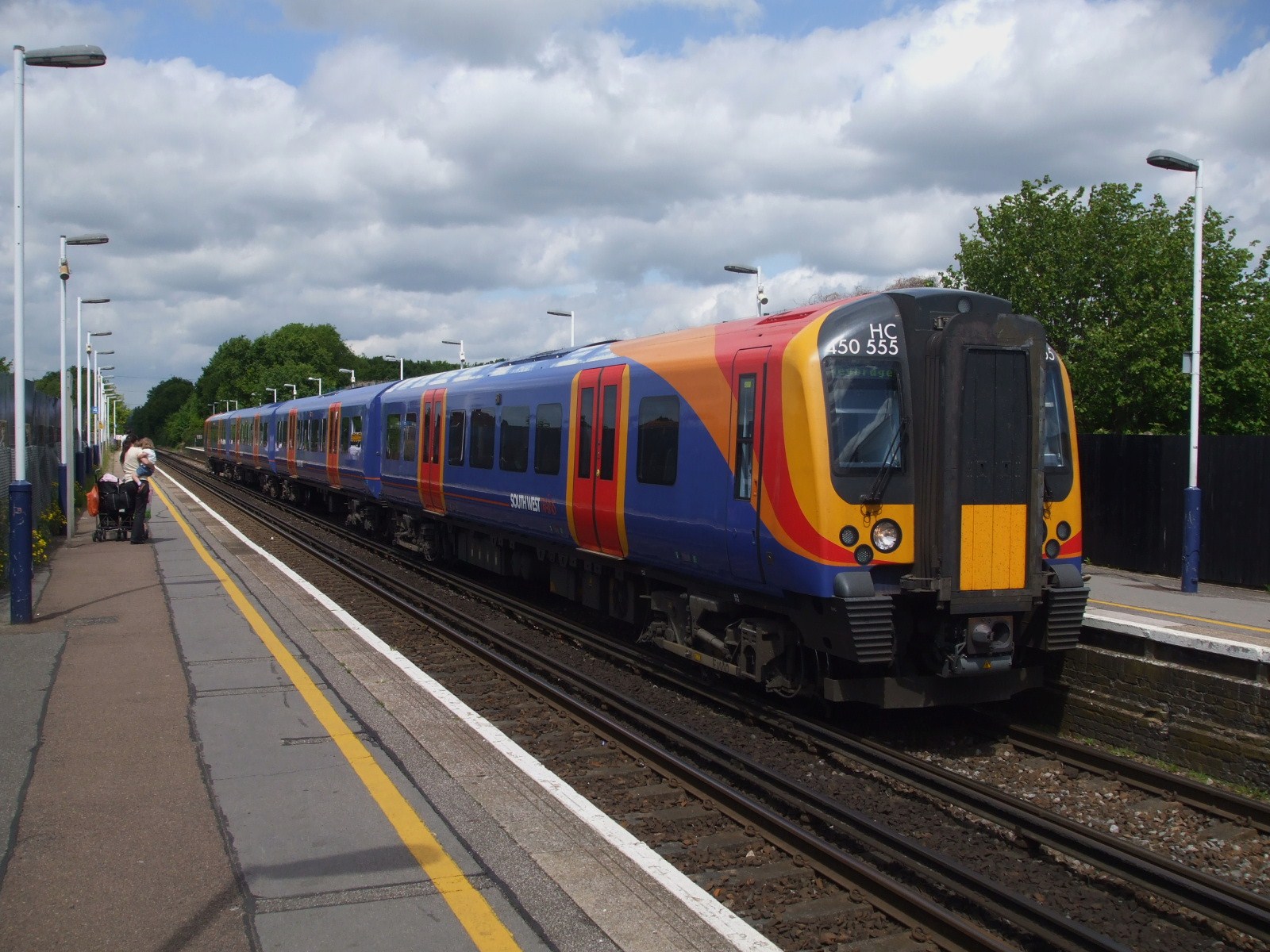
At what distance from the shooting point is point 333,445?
23531 millimetres

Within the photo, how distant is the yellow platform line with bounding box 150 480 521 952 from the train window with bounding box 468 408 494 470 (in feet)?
15.9

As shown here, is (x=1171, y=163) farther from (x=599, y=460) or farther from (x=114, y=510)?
(x=114, y=510)

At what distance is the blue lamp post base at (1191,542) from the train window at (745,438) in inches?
357

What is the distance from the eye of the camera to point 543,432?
11.7 m

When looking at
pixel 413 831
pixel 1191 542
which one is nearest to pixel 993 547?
pixel 413 831

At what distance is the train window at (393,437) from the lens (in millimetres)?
18000

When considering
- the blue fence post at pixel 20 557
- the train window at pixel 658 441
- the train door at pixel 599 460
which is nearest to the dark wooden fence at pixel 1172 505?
the train door at pixel 599 460

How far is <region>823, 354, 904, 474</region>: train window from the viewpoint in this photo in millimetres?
6969

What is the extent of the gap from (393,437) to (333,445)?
5735 mm

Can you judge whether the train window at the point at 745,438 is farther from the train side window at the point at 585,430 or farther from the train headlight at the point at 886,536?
the train side window at the point at 585,430

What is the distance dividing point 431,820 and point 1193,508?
12.4m

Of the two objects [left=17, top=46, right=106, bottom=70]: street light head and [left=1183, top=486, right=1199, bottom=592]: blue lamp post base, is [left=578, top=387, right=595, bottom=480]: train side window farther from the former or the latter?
[left=1183, top=486, right=1199, bottom=592]: blue lamp post base

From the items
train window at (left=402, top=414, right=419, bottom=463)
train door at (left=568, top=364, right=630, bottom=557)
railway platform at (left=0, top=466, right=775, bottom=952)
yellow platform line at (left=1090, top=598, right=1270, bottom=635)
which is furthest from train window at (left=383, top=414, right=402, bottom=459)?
yellow platform line at (left=1090, top=598, right=1270, bottom=635)

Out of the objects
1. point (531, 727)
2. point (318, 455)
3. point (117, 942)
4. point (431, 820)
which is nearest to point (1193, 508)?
point (531, 727)
